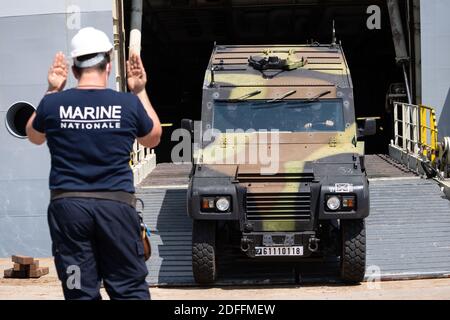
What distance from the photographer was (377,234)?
997 cm

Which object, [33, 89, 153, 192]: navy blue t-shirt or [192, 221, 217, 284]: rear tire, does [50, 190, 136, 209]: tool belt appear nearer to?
[33, 89, 153, 192]: navy blue t-shirt

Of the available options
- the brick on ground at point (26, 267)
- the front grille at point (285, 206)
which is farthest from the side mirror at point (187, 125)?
the brick on ground at point (26, 267)

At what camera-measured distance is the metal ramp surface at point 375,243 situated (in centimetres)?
903

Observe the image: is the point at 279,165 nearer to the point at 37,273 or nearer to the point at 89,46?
the point at 37,273

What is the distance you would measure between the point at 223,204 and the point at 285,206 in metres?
0.62

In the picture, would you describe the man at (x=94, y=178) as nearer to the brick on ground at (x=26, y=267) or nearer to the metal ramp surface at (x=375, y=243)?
the metal ramp surface at (x=375, y=243)

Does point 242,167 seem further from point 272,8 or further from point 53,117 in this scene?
point 272,8

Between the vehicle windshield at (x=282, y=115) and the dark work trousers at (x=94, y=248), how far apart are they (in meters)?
5.58

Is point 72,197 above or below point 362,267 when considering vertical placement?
above

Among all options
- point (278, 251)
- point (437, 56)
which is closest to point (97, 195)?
point (278, 251)

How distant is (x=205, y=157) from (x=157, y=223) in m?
1.93

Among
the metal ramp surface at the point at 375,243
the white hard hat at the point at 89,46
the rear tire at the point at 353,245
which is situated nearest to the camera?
the white hard hat at the point at 89,46

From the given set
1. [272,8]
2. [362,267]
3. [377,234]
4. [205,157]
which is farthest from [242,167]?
[272,8]
